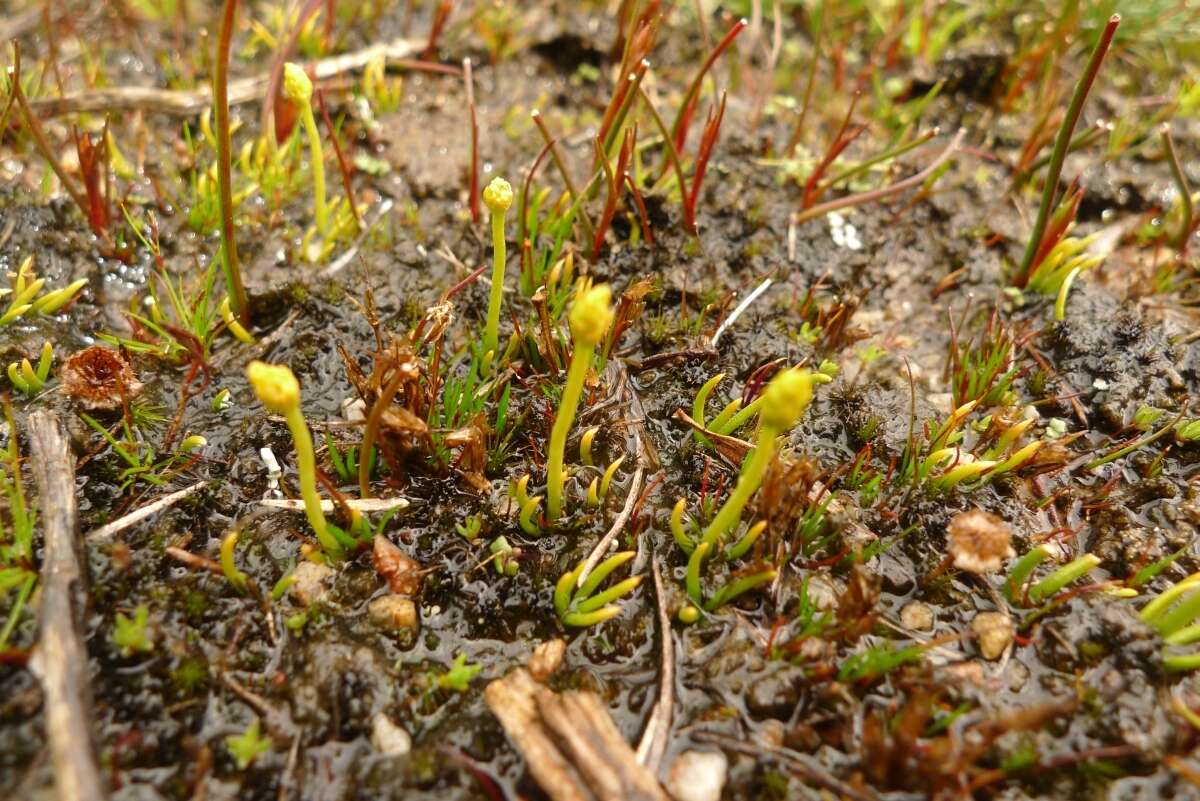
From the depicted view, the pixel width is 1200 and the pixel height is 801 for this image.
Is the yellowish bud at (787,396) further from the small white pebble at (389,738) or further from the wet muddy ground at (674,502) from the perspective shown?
the small white pebble at (389,738)

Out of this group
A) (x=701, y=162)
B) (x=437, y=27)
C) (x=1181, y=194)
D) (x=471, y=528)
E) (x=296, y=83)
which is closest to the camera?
(x=471, y=528)

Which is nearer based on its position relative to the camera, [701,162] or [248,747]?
[248,747]

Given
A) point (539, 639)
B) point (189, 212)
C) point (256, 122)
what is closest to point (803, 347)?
point (539, 639)

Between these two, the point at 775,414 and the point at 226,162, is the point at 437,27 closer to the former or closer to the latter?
the point at 226,162

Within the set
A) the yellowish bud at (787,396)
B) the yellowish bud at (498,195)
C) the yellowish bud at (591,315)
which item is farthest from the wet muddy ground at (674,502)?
the yellowish bud at (591,315)

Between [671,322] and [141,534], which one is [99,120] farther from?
[671,322]

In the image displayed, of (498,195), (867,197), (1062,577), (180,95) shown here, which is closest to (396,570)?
(498,195)

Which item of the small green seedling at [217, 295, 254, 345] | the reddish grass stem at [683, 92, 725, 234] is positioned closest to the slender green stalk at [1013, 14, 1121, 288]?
the reddish grass stem at [683, 92, 725, 234]
